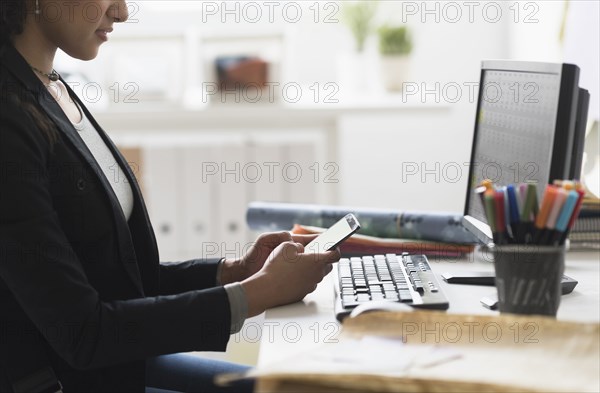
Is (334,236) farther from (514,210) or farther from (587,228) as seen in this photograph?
(587,228)

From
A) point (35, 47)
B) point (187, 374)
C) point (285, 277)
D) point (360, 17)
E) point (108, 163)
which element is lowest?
point (187, 374)

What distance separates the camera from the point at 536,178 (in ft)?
4.01

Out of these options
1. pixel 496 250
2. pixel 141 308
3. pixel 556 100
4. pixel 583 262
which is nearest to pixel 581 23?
pixel 583 262

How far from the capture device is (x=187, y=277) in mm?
1431

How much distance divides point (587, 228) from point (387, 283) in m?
0.61

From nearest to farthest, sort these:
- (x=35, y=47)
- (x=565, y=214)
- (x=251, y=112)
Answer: (x=565, y=214)
(x=35, y=47)
(x=251, y=112)

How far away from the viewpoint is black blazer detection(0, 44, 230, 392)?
100cm

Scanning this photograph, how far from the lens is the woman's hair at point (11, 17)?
115 cm

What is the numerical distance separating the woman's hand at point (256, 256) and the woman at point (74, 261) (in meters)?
0.16

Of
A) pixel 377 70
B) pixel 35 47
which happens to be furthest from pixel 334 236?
pixel 377 70

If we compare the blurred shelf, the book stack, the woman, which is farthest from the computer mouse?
the blurred shelf

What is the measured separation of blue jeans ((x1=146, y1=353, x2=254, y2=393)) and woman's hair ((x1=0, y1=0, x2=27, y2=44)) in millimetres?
579

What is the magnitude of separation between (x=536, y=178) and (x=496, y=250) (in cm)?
26

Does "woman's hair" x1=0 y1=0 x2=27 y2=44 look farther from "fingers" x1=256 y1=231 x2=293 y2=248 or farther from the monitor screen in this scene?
the monitor screen
